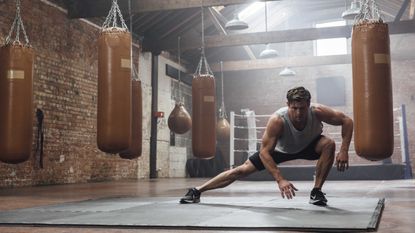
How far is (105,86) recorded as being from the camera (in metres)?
4.11

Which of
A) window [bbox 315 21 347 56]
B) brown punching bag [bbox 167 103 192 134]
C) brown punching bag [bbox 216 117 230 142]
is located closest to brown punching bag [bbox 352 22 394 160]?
brown punching bag [bbox 167 103 192 134]

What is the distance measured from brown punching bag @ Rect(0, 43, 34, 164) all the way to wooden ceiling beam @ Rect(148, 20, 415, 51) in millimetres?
6836

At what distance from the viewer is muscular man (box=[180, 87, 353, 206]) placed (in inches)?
131

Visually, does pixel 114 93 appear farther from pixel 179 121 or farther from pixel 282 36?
pixel 282 36

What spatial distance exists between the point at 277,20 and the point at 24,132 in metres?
11.1

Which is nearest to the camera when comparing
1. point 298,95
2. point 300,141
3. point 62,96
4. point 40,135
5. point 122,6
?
point 298,95

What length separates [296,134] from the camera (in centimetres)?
349

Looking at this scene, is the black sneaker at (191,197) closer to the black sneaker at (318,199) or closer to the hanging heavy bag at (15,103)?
the black sneaker at (318,199)

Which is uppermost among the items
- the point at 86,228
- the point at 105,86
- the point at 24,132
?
the point at 105,86

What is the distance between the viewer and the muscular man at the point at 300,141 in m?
3.33

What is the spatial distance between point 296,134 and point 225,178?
0.63 m

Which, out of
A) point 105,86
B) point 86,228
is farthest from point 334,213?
point 105,86

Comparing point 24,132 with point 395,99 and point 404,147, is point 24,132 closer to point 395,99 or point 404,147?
point 404,147

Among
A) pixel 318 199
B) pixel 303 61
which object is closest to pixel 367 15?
pixel 318 199
